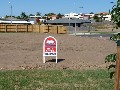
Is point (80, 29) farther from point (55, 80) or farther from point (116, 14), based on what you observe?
point (116, 14)

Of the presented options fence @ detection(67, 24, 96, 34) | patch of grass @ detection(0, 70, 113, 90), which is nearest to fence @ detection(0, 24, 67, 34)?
fence @ detection(67, 24, 96, 34)

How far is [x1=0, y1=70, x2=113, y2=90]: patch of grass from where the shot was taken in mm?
10172

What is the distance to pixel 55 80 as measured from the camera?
11.3 meters

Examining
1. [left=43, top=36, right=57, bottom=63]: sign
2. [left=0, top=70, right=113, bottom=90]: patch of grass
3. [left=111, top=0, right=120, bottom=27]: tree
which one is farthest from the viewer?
[left=43, top=36, right=57, bottom=63]: sign

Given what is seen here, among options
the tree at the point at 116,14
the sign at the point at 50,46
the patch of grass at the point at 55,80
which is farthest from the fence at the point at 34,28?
the tree at the point at 116,14

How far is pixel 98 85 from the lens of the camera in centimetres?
1058

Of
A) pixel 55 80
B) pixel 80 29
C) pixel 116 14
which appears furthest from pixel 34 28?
pixel 116 14

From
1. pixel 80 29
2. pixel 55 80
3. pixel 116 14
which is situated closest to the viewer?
pixel 116 14

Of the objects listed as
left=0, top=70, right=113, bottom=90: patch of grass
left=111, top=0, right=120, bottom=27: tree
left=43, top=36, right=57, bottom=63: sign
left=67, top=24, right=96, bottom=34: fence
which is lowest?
left=67, top=24, right=96, bottom=34: fence

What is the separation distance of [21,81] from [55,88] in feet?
4.76

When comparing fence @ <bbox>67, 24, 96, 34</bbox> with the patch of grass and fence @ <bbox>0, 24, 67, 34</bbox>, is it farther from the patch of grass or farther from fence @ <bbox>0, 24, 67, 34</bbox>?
the patch of grass

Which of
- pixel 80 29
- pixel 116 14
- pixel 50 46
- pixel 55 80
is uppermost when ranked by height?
pixel 116 14

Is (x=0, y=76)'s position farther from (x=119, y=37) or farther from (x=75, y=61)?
(x=119, y=37)

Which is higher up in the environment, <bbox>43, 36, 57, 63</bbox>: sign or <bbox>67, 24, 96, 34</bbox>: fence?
<bbox>43, 36, 57, 63</bbox>: sign
